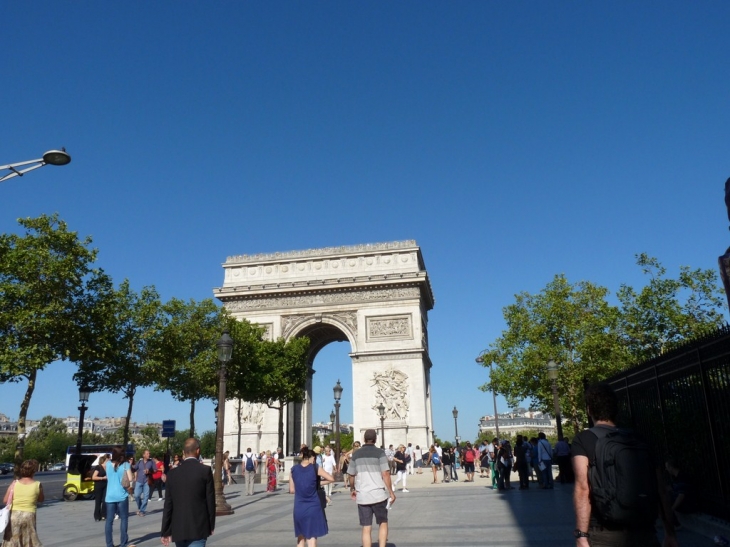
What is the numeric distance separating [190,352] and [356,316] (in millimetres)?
10751

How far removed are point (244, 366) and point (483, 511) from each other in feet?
80.6

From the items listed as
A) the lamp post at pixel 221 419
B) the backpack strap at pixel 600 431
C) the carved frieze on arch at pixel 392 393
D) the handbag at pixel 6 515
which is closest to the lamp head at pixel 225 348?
the lamp post at pixel 221 419

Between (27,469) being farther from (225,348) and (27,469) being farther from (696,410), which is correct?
(696,410)

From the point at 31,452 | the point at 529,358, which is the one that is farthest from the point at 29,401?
the point at 31,452

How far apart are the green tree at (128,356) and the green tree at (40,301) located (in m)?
5.18

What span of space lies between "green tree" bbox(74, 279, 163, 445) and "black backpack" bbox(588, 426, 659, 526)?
92.4 ft

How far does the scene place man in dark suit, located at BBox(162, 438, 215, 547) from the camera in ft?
18.0

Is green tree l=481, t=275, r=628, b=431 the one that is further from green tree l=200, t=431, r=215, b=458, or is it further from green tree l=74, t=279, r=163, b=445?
green tree l=200, t=431, r=215, b=458

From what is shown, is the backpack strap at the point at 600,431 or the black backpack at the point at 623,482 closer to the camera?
the black backpack at the point at 623,482

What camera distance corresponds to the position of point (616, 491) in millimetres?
3477

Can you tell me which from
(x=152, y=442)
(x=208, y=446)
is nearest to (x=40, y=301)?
(x=208, y=446)

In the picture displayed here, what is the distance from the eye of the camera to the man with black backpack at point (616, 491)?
347 cm

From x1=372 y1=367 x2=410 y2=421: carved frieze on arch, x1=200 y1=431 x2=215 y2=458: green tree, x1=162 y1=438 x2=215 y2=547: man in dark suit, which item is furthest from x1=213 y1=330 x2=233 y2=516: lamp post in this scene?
x1=200 y1=431 x2=215 y2=458: green tree

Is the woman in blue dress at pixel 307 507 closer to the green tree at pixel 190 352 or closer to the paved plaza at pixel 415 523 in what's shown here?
the paved plaza at pixel 415 523
